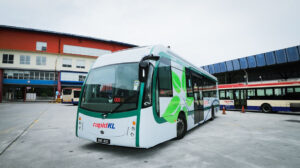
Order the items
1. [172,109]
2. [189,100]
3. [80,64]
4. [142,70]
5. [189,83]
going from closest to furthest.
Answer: [142,70], [172,109], [189,100], [189,83], [80,64]

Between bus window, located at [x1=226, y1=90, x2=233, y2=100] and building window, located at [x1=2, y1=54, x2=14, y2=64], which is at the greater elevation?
building window, located at [x1=2, y1=54, x2=14, y2=64]

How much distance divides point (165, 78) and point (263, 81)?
51.0ft

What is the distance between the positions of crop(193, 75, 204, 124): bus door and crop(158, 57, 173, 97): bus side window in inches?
99.1

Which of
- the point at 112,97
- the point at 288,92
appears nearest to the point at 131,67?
the point at 112,97

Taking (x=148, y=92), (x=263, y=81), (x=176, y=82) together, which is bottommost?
(x=148, y=92)

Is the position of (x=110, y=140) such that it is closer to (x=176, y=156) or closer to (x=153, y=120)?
(x=153, y=120)

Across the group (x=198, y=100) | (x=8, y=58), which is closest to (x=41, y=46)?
(x=8, y=58)

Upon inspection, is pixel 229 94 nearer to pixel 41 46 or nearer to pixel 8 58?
pixel 41 46

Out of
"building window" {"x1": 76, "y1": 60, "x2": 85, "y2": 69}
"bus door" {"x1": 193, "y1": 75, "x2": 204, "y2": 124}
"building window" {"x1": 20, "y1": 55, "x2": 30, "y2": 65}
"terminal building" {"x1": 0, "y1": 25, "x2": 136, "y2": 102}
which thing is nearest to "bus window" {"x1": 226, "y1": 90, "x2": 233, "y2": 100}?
"bus door" {"x1": 193, "y1": 75, "x2": 204, "y2": 124}

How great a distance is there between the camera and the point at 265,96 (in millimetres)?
16016

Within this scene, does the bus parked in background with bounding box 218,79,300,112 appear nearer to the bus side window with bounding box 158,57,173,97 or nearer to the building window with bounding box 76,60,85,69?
the bus side window with bounding box 158,57,173,97

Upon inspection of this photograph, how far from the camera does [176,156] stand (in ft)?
13.3

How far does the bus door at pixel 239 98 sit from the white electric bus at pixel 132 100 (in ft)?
49.4

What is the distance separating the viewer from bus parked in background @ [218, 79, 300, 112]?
14203mm
